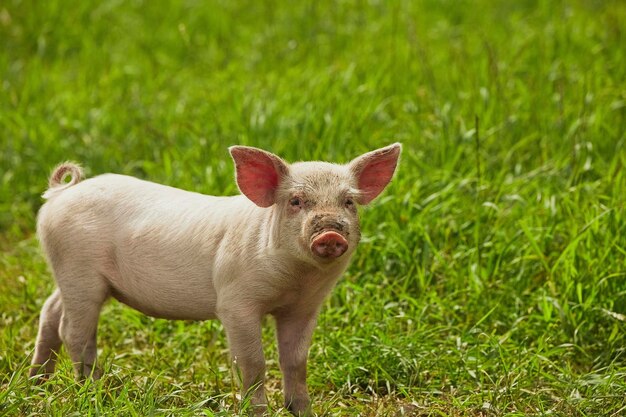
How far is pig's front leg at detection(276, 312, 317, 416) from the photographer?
4789mm

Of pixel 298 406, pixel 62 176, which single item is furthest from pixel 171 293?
pixel 62 176

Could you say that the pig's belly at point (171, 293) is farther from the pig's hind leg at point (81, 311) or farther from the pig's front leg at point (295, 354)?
the pig's front leg at point (295, 354)

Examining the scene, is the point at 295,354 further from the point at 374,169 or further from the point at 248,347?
the point at 374,169

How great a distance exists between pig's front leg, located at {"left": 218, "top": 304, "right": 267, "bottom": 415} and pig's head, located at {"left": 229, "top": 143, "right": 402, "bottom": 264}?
319 millimetres

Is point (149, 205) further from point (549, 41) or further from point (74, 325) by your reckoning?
point (549, 41)

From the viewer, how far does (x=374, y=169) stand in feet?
15.7

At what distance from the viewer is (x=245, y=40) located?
30.8 ft

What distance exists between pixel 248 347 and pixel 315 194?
2.16ft

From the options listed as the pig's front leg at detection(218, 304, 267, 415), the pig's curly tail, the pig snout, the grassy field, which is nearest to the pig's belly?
the pig's front leg at detection(218, 304, 267, 415)

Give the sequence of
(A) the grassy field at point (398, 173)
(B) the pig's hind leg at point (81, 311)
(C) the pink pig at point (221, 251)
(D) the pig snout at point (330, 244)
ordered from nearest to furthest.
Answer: (D) the pig snout at point (330, 244) → (C) the pink pig at point (221, 251) → (B) the pig's hind leg at point (81, 311) → (A) the grassy field at point (398, 173)

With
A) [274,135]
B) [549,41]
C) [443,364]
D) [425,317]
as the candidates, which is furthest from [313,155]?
[549,41]

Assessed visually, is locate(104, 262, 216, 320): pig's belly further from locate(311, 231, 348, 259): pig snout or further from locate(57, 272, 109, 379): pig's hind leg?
locate(311, 231, 348, 259): pig snout

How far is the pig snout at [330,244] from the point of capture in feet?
13.7

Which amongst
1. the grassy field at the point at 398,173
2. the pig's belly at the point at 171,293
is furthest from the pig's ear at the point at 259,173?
the grassy field at the point at 398,173
